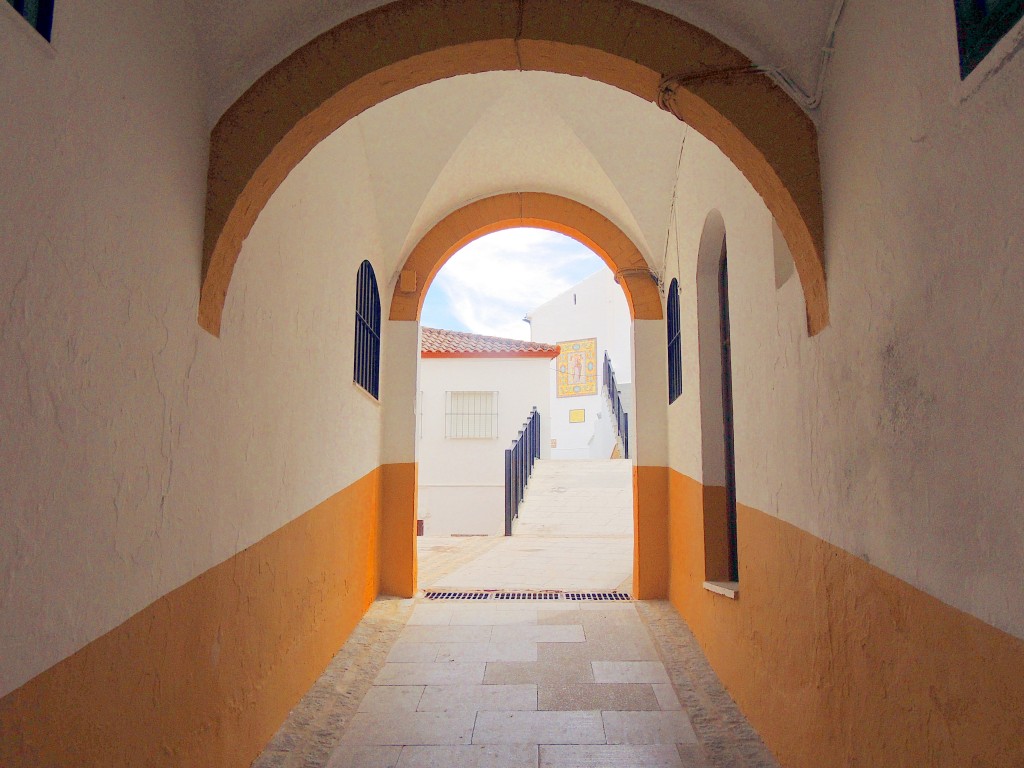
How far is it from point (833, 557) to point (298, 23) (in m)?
2.83

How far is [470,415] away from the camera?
14.6 meters

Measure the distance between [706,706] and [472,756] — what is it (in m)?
1.32

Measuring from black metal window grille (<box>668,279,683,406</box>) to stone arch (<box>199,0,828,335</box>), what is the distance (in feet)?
9.59

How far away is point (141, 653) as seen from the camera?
1.94 m

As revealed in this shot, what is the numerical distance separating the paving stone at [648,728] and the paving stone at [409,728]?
0.73 metres

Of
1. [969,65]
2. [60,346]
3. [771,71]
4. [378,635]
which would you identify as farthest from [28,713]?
[378,635]

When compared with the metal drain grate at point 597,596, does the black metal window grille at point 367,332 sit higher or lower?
higher

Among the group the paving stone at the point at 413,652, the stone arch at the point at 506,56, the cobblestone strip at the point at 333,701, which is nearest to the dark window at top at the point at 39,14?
the stone arch at the point at 506,56

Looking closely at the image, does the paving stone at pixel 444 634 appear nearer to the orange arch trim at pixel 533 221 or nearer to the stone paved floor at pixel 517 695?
the stone paved floor at pixel 517 695

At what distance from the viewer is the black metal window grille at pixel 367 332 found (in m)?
5.39

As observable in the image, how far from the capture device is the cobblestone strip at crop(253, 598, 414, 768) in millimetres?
3090

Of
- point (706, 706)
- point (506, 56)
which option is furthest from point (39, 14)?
point (706, 706)

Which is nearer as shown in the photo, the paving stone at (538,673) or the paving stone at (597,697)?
the paving stone at (597,697)

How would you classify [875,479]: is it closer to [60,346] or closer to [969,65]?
[969,65]
